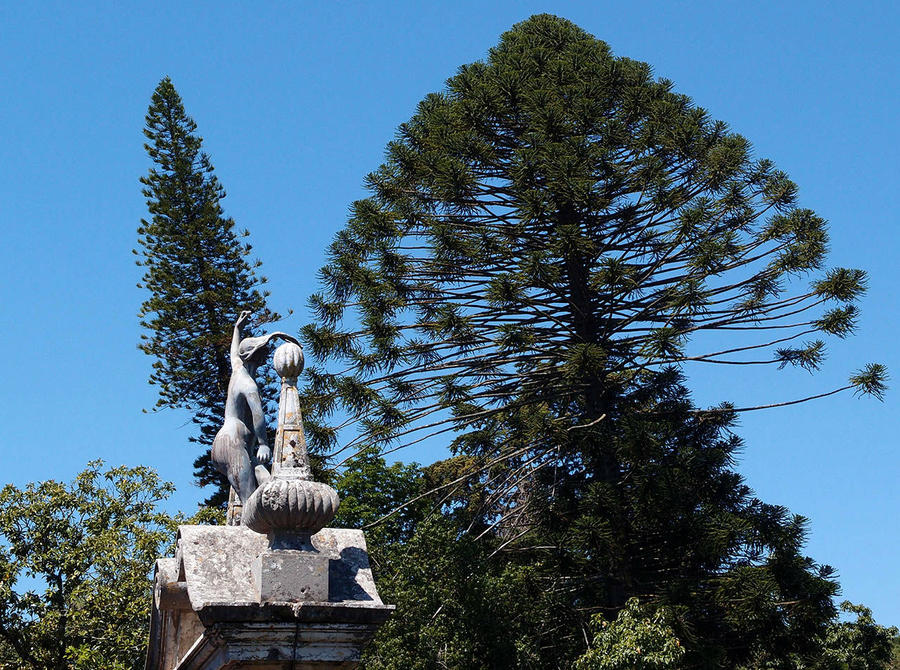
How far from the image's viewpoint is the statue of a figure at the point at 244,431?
6.86 meters

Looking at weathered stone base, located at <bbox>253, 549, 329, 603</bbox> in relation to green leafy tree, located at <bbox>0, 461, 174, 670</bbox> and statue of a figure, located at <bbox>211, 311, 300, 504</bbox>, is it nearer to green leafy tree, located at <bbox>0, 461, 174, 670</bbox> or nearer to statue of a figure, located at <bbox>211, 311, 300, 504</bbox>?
statue of a figure, located at <bbox>211, 311, 300, 504</bbox>

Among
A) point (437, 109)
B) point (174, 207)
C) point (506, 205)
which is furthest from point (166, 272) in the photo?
point (506, 205)

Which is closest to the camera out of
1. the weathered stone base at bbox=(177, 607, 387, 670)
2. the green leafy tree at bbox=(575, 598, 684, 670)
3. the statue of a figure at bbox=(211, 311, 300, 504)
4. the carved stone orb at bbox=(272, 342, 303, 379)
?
the weathered stone base at bbox=(177, 607, 387, 670)

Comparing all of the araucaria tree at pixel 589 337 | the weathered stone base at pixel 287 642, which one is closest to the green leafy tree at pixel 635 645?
the araucaria tree at pixel 589 337

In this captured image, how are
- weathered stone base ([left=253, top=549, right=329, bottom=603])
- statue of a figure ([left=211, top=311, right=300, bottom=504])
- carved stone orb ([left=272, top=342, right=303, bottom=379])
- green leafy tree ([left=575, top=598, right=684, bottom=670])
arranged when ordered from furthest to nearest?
1. green leafy tree ([left=575, top=598, right=684, bottom=670])
2. statue of a figure ([left=211, top=311, right=300, bottom=504])
3. carved stone orb ([left=272, top=342, right=303, bottom=379])
4. weathered stone base ([left=253, top=549, right=329, bottom=603])

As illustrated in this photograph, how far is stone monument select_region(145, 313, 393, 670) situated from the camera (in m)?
5.37

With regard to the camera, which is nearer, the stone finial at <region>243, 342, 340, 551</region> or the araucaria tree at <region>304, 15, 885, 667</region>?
the stone finial at <region>243, 342, 340, 551</region>

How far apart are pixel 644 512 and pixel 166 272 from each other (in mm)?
18485

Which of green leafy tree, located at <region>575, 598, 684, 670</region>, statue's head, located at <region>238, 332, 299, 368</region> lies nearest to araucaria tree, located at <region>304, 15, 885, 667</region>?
green leafy tree, located at <region>575, 598, 684, 670</region>

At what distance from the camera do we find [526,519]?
20172 mm

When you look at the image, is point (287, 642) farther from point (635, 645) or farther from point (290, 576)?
point (635, 645)

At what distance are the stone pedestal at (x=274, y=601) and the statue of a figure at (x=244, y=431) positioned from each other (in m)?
0.86

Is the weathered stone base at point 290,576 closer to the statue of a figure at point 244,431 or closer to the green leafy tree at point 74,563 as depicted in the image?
the statue of a figure at point 244,431

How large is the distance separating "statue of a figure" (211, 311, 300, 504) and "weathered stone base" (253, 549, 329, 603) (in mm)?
1239
